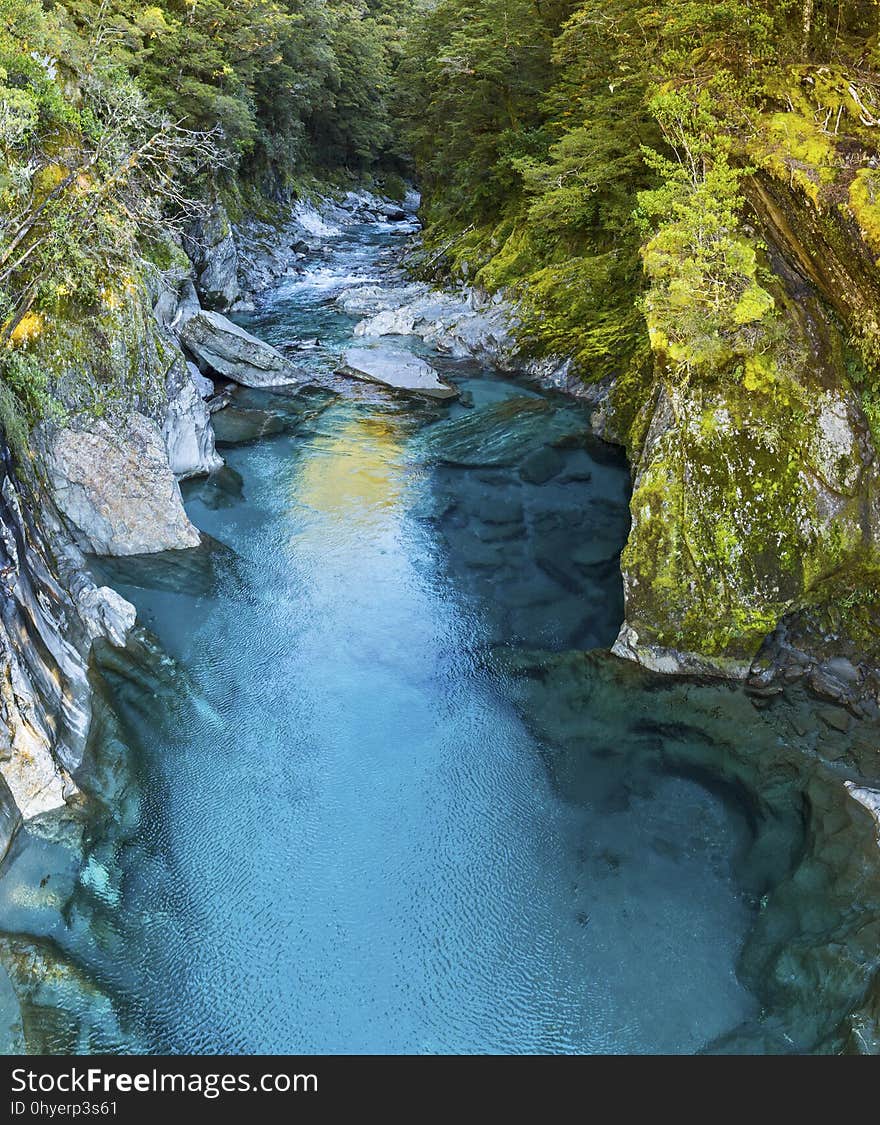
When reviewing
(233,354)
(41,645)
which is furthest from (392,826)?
(233,354)

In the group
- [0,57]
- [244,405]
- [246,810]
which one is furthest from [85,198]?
[246,810]

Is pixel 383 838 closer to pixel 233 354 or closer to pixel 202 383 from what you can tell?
pixel 202 383

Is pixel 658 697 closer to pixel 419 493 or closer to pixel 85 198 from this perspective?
pixel 419 493

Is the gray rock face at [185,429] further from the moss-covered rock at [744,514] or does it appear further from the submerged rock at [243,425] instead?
the moss-covered rock at [744,514]

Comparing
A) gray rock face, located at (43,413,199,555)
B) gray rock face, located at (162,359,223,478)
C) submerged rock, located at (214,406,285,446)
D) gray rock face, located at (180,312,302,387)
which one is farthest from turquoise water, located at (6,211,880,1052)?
gray rock face, located at (180,312,302,387)

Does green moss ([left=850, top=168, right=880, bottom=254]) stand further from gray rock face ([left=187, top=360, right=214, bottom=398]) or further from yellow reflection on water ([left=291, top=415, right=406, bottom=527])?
gray rock face ([left=187, top=360, right=214, bottom=398])
